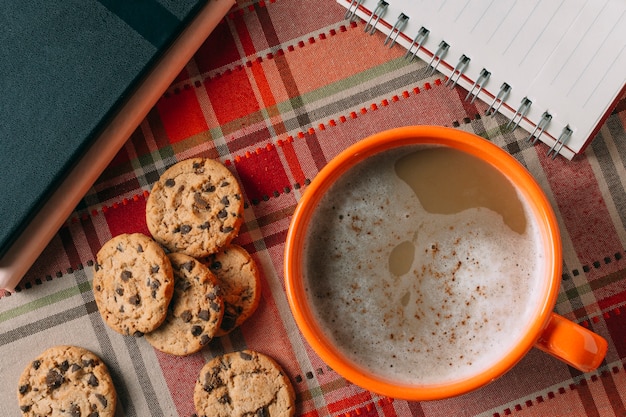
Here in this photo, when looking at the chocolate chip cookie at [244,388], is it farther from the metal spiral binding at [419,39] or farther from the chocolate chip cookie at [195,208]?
the metal spiral binding at [419,39]

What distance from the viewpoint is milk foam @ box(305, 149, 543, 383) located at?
0.93m

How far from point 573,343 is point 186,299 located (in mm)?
549

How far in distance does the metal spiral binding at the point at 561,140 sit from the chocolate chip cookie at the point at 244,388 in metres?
0.53

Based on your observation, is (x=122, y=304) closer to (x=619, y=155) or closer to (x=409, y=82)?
(x=409, y=82)

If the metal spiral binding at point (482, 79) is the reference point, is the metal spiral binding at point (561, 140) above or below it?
below

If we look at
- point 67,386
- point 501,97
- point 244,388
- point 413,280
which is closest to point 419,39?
point 501,97

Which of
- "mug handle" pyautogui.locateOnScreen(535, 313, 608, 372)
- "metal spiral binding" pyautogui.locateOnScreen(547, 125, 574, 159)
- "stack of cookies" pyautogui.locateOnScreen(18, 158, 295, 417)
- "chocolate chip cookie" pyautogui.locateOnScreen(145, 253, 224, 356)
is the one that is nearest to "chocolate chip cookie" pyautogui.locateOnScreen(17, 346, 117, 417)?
"stack of cookies" pyautogui.locateOnScreen(18, 158, 295, 417)

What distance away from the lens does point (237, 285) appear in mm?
1080

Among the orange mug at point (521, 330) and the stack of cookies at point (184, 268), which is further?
the stack of cookies at point (184, 268)

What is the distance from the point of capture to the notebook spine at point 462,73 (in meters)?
1.04

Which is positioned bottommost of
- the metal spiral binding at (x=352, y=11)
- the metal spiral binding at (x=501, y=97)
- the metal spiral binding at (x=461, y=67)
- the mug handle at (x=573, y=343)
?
the mug handle at (x=573, y=343)

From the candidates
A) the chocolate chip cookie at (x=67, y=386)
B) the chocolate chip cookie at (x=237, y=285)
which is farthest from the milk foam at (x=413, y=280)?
the chocolate chip cookie at (x=67, y=386)

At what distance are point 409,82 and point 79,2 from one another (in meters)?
0.51

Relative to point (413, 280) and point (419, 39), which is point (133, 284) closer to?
point (413, 280)
